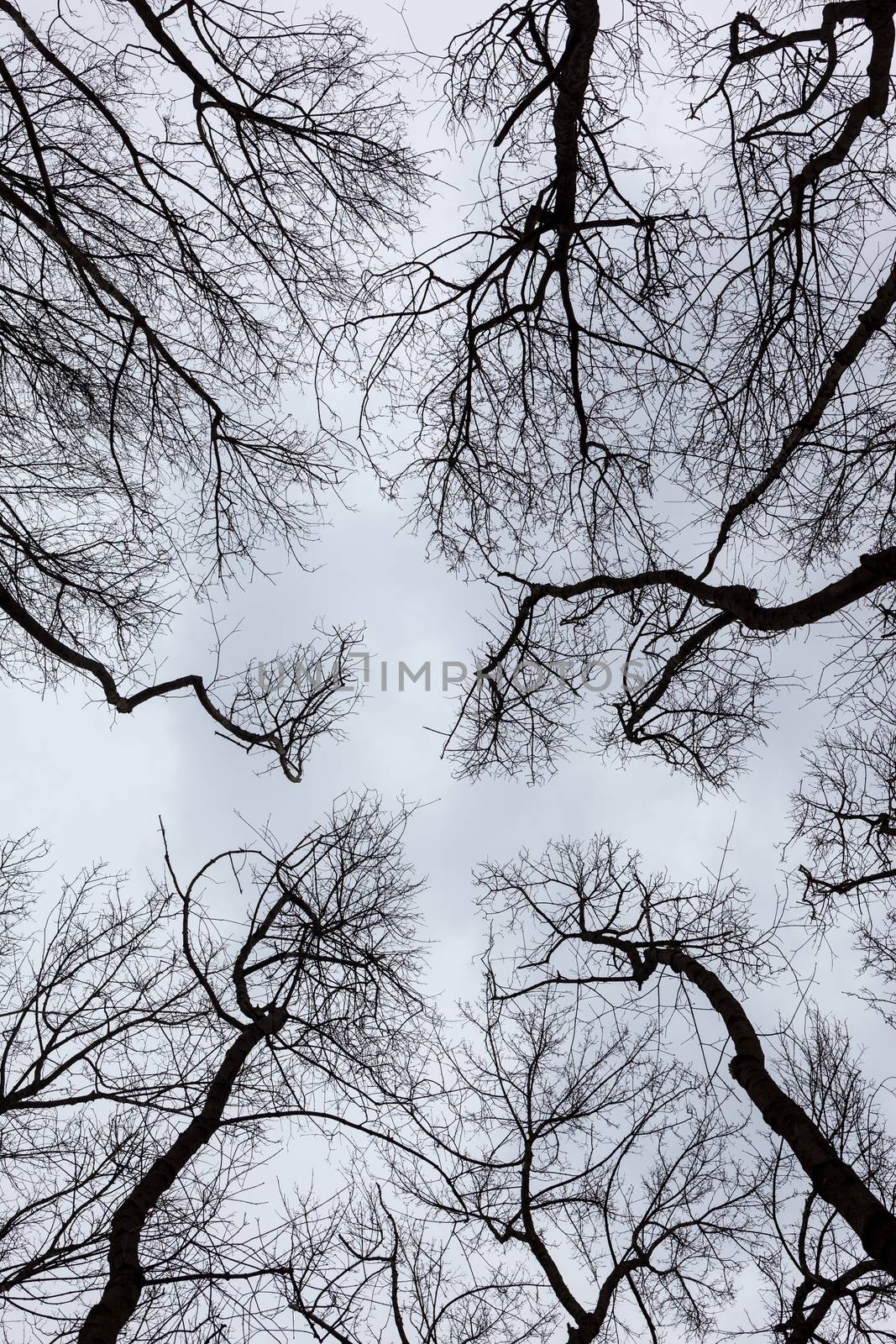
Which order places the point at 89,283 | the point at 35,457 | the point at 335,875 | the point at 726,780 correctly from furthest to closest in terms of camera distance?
the point at 726,780 → the point at 335,875 → the point at 35,457 → the point at 89,283

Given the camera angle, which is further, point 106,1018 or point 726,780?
point 726,780

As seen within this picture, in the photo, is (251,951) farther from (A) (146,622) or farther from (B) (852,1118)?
(B) (852,1118)

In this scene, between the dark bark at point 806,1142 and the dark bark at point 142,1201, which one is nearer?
the dark bark at point 806,1142

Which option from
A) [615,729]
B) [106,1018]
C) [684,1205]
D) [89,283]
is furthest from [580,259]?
[684,1205]

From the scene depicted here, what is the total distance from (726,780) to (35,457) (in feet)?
19.4

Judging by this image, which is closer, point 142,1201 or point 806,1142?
point 806,1142

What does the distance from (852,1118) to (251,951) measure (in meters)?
5.24

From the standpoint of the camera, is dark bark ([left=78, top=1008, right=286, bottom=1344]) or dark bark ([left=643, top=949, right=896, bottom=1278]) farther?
dark bark ([left=78, top=1008, right=286, bottom=1344])

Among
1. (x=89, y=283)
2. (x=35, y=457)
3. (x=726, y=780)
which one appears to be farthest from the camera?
(x=726, y=780)

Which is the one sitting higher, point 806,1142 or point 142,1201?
point 142,1201

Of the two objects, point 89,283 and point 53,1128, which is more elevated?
point 89,283

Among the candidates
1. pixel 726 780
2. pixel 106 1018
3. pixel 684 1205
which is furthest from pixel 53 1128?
pixel 726 780

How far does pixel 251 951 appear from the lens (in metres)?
6.16

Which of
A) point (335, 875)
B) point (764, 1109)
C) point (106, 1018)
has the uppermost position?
point (335, 875)
